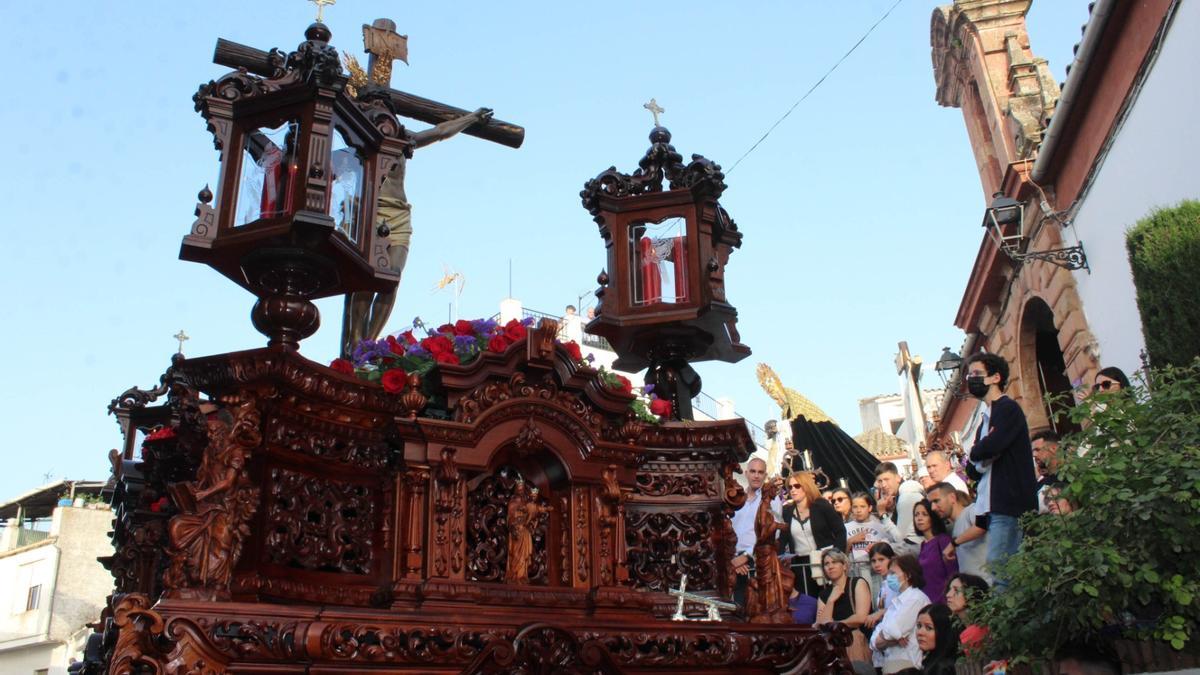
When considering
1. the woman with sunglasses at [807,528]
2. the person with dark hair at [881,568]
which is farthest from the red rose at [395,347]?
the woman with sunglasses at [807,528]

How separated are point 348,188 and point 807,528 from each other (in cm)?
553

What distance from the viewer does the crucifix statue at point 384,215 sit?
18.9 ft

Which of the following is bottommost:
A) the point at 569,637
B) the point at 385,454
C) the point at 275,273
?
the point at 569,637

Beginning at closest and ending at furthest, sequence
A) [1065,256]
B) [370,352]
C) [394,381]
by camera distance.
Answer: [394,381] → [370,352] → [1065,256]

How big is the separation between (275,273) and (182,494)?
1051 millimetres

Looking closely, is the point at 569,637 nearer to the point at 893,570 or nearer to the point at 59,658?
the point at 893,570

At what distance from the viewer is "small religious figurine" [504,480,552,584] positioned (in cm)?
421

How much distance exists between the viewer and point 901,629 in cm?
678

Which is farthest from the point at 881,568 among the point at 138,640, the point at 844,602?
the point at 138,640

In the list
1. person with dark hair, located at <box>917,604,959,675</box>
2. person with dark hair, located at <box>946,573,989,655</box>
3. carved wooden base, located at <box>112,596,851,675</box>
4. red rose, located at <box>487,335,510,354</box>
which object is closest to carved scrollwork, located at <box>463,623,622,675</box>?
carved wooden base, located at <box>112,596,851,675</box>

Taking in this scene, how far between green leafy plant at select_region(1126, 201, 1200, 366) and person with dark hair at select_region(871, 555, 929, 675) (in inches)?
111

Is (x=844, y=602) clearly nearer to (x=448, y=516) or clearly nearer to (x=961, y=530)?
(x=961, y=530)

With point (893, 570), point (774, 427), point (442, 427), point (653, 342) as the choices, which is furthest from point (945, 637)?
point (774, 427)

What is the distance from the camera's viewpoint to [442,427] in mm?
4074
